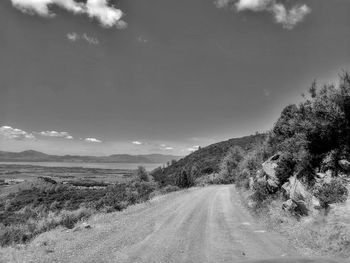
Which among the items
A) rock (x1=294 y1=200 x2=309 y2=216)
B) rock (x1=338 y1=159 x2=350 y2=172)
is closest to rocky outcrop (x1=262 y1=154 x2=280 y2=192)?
rock (x1=294 y1=200 x2=309 y2=216)

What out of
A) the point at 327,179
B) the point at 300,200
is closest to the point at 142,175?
the point at 300,200

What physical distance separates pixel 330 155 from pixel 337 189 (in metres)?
2.62

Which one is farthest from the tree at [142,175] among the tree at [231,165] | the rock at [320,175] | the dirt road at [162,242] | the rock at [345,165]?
the rock at [345,165]

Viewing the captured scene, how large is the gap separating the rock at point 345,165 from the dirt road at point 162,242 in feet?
12.3

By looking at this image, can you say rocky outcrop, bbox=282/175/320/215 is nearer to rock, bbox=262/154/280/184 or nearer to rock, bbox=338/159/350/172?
rock, bbox=338/159/350/172

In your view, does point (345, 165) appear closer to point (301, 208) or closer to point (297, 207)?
point (301, 208)

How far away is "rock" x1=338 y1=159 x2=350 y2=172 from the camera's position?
13.3 m

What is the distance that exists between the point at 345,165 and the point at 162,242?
A: 7600 mm

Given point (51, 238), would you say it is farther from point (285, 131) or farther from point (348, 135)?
point (285, 131)

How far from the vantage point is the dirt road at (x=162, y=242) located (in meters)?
10.0

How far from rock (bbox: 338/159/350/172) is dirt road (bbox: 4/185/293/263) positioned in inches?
147

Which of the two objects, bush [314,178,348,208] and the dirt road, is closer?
the dirt road

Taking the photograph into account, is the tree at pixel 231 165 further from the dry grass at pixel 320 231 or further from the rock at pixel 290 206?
the dry grass at pixel 320 231

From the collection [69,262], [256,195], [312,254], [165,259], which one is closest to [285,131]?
[256,195]
